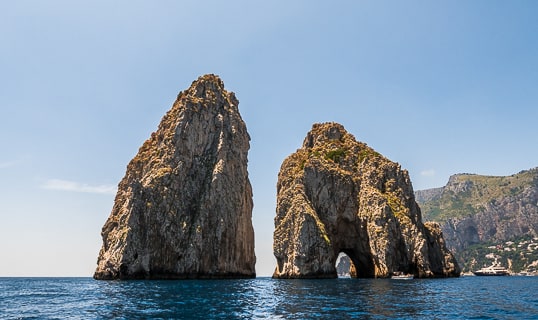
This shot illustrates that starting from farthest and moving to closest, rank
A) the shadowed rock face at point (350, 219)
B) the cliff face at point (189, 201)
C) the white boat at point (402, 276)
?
1. the cliff face at point (189, 201)
2. the shadowed rock face at point (350, 219)
3. the white boat at point (402, 276)

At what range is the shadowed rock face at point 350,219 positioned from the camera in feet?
329

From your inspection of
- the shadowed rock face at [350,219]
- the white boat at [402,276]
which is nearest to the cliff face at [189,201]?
the shadowed rock face at [350,219]

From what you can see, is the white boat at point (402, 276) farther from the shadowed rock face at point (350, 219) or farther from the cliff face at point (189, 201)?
the cliff face at point (189, 201)

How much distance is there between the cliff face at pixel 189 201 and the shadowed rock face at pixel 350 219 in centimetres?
1472

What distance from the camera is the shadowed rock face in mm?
100188

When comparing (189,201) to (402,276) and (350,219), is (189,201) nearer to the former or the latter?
(350,219)

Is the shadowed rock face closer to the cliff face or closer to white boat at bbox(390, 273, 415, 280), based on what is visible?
white boat at bbox(390, 273, 415, 280)

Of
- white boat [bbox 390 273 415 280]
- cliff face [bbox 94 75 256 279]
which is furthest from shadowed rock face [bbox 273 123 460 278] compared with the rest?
cliff face [bbox 94 75 256 279]

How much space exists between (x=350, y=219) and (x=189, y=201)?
4653cm

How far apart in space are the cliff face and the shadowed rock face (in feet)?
48.3

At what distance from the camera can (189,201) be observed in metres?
117

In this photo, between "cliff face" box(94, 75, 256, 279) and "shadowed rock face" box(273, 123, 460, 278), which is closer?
"shadowed rock face" box(273, 123, 460, 278)

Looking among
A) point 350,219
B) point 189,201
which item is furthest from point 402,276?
point 189,201

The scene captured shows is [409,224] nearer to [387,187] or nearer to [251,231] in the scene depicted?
[387,187]
